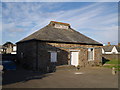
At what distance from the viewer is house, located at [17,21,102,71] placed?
1511cm

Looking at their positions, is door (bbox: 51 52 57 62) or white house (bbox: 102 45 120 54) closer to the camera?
door (bbox: 51 52 57 62)

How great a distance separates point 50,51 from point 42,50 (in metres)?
1.08

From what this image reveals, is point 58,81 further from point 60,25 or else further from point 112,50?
point 112,50

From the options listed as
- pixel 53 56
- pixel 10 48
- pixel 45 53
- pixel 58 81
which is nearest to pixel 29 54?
pixel 45 53

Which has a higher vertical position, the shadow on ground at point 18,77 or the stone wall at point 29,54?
the stone wall at point 29,54

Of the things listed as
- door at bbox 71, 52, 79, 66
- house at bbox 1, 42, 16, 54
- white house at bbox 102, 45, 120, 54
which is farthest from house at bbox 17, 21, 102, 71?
white house at bbox 102, 45, 120, 54

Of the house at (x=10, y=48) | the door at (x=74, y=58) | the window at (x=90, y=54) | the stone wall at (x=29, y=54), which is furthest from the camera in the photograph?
the house at (x=10, y=48)

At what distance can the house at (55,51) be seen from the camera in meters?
15.1

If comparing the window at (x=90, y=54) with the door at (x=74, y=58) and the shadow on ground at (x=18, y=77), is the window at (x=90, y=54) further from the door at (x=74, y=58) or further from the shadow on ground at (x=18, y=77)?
the shadow on ground at (x=18, y=77)

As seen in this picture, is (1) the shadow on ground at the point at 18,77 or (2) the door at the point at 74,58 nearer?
(1) the shadow on ground at the point at 18,77

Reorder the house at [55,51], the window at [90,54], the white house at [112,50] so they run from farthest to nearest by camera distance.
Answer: the white house at [112,50] → the window at [90,54] → the house at [55,51]

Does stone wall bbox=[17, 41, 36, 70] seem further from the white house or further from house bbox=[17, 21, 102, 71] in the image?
the white house

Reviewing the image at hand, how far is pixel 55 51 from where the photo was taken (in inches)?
634

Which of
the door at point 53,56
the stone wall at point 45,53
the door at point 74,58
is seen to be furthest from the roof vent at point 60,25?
the door at point 53,56
